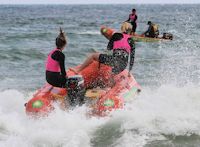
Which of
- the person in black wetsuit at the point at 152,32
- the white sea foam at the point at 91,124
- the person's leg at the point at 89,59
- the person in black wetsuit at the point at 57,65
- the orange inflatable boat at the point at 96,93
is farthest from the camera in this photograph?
the person in black wetsuit at the point at 152,32

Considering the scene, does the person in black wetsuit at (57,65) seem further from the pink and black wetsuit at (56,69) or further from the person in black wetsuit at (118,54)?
the person in black wetsuit at (118,54)

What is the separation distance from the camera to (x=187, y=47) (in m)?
18.7

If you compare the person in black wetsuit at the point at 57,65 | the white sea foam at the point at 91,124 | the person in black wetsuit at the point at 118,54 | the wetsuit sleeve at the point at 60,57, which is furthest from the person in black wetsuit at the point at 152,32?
the wetsuit sleeve at the point at 60,57

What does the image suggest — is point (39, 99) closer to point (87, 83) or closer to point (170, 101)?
point (87, 83)

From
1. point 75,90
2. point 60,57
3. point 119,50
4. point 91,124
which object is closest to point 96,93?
point 75,90

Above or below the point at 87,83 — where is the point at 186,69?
below

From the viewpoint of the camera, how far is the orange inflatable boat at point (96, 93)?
6.50 metres

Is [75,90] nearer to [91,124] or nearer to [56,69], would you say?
[56,69]

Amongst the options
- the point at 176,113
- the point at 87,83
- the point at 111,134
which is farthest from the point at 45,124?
the point at 176,113

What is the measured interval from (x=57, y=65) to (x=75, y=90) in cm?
47

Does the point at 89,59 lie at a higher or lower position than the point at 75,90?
higher

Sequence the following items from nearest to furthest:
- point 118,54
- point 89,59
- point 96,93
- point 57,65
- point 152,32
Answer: point 57,65
point 96,93
point 89,59
point 118,54
point 152,32

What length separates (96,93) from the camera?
709 centimetres

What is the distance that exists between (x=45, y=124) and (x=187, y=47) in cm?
1341
